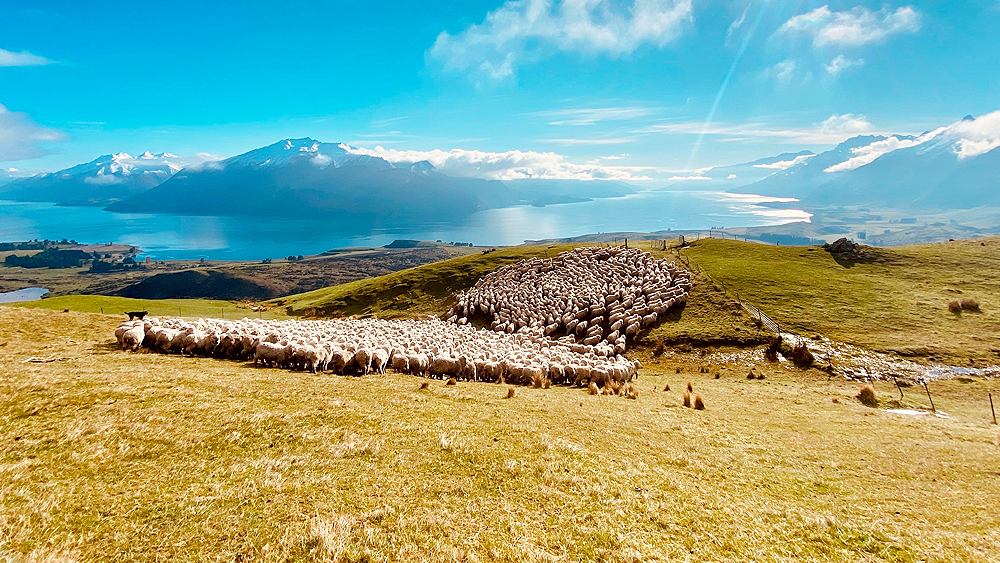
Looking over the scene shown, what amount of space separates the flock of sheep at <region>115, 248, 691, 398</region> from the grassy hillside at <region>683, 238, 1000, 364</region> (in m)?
6.52

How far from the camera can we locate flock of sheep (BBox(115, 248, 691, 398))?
17.6m

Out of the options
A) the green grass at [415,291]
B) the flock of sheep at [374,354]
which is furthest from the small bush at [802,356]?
the green grass at [415,291]

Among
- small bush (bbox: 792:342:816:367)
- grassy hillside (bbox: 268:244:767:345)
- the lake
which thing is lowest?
the lake

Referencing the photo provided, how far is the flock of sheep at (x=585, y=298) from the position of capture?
1144 inches

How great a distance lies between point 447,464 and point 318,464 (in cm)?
257

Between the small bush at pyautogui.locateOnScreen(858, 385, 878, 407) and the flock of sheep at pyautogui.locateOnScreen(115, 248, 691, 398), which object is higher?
the flock of sheep at pyautogui.locateOnScreen(115, 248, 691, 398)

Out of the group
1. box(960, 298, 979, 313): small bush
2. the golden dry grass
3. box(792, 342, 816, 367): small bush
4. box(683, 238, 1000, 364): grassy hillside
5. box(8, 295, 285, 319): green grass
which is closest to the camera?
the golden dry grass

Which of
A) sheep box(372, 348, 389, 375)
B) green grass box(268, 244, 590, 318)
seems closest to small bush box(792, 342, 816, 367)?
sheep box(372, 348, 389, 375)

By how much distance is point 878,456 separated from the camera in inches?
438

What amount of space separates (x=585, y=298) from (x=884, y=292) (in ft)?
72.0

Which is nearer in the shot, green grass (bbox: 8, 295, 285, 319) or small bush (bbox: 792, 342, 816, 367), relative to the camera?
small bush (bbox: 792, 342, 816, 367)

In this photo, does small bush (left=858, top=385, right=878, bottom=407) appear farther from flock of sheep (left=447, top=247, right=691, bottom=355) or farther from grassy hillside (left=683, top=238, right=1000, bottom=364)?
flock of sheep (left=447, top=247, right=691, bottom=355)

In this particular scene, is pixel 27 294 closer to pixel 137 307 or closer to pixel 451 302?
pixel 137 307

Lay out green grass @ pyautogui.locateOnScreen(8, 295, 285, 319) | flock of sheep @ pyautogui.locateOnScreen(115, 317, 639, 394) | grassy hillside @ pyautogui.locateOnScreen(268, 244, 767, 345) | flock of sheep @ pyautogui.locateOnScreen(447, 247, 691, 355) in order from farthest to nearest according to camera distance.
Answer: green grass @ pyautogui.locateOnScreen(8, 295, 285, 319), flock of sheep @ pyautogui.locateOnScreen(447, 247, 691, 355), grassy hillside @ pyautogui.locateOnScreen(268, 244, 767, 345), flock of sheep @ pyautogui.locateOnScreen(115, 317, 639, 394)
